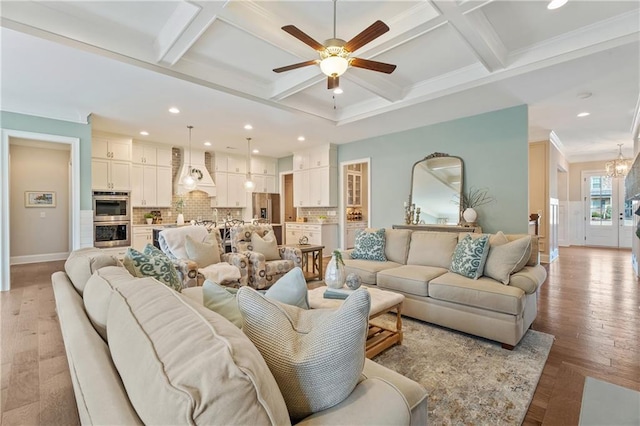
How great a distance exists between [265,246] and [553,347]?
11.5 ft

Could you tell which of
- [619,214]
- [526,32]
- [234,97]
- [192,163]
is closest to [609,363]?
[526,32]

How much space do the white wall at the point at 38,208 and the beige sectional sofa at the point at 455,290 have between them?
7190 mm

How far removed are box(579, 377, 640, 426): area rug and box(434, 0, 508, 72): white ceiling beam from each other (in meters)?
2.80

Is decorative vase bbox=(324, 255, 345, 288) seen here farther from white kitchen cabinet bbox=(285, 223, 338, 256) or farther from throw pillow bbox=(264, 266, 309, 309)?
white kitchen cabinet bbox=(285, 223, 338, 256)

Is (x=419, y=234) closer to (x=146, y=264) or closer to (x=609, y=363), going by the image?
(x=609, y=363)

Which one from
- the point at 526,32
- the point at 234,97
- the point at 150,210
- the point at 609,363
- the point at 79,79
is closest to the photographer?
the point at 609,363

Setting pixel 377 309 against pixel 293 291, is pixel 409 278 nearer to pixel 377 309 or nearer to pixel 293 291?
pixel 377 309

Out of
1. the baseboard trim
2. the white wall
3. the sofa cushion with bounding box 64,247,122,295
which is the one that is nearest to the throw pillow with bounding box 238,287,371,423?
the sofa cushion with bounding box 64,247,122,295

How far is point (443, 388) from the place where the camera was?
2.01 metres

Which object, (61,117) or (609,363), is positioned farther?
(61,117)

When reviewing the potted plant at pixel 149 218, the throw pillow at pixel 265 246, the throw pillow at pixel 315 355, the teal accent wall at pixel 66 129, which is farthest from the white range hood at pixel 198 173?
the throw pillow at pixel 315 355

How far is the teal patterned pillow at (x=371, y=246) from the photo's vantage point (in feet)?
12.9

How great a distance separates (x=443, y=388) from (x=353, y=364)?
1552mm

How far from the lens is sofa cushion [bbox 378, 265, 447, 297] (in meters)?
3.05
